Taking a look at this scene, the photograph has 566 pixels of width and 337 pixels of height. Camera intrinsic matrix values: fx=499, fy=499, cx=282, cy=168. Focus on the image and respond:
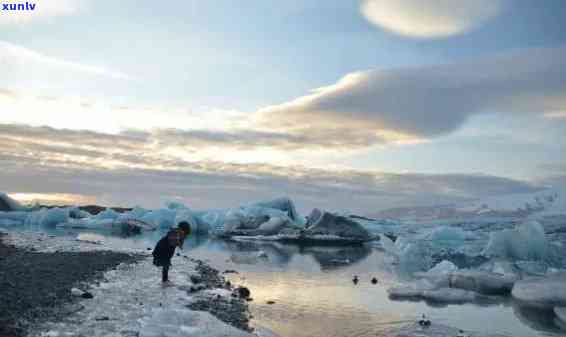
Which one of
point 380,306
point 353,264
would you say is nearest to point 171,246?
point 380,306

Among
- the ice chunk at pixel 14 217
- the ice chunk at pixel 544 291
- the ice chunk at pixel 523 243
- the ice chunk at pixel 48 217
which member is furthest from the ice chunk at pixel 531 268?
the ice chunk at pixel 14 217

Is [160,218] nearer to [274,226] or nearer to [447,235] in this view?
[274,226]

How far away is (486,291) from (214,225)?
104 ft

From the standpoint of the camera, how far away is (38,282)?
427 inches

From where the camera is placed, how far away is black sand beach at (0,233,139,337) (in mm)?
7304

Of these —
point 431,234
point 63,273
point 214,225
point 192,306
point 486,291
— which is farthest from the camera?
point 214,225

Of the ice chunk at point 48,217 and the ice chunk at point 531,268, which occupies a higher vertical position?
the ice chunk at point 531,268

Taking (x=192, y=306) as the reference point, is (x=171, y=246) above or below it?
above

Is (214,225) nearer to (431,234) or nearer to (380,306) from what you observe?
(431,234)

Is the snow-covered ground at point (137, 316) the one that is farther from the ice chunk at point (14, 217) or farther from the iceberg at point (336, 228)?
the ice chunk at point (14, 217)

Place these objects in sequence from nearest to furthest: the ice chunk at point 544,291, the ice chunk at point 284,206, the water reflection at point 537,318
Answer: the water reflection at point 537,318 < the ice chunk at point 544,291 < the ice chunk at point 284,206

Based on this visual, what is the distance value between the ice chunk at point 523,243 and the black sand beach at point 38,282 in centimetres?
1544

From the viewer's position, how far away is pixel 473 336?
865 centimetres

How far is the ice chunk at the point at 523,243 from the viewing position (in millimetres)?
20969
